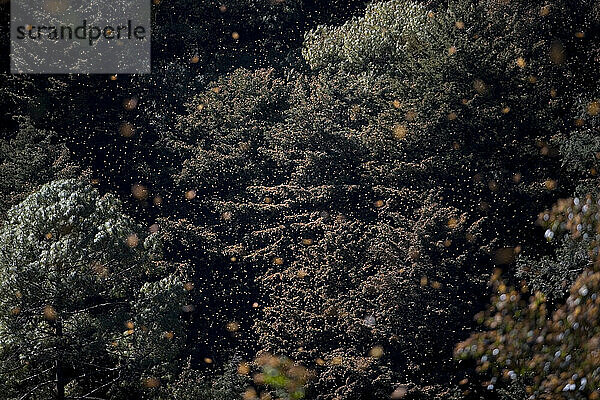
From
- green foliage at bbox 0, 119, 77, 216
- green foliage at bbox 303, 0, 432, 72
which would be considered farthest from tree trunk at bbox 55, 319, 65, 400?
green foliage at bbox 303, 0, 432, 72

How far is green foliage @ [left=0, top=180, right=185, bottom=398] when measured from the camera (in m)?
9.66

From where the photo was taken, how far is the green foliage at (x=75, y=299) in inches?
380

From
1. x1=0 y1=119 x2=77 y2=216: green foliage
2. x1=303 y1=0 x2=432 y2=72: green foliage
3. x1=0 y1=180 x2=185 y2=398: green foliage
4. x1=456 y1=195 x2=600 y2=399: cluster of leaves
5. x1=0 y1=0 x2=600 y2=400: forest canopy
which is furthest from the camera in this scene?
x1=303 y1=0 x2=432 y2=72: green foliage

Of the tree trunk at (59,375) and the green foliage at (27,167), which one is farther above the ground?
the green foliage at (27,167)

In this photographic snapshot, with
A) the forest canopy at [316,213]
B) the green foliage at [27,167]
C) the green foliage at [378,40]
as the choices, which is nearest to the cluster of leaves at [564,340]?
the forest canopy at [316,213]

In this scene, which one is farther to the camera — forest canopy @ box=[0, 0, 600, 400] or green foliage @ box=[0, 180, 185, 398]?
forest canopy @ box=[0, 0, 600, 400]

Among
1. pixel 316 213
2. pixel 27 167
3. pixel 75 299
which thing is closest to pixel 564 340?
pixel 75 299

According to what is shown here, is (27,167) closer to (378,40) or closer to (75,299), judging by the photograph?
(75,299)

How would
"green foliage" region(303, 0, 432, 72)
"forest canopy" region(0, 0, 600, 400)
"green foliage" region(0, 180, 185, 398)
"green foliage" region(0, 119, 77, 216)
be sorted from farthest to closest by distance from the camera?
1. "green foliage" region(303, 0, 432, 72)
2. "green foliage" region(0, 119, 77, 216)
3. "forest canopy" region(0, 0, 600, 400)
4. "green foliage" region(0, 180, 185, 398)

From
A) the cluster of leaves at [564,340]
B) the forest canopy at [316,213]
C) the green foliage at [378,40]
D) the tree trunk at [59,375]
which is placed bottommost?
the cluster of leaves at [564,340]

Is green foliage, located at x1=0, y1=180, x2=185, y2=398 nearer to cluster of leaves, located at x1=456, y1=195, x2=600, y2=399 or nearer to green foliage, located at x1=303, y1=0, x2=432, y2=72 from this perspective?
cluster of leaves, located at x1=456, y1=195, x2=600, y2=399

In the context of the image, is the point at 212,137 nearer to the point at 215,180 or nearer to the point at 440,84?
the point at 215,180

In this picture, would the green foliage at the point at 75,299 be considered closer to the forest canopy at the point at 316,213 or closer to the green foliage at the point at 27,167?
the forest canopy at the point at 316,213

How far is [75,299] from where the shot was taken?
9984mm
